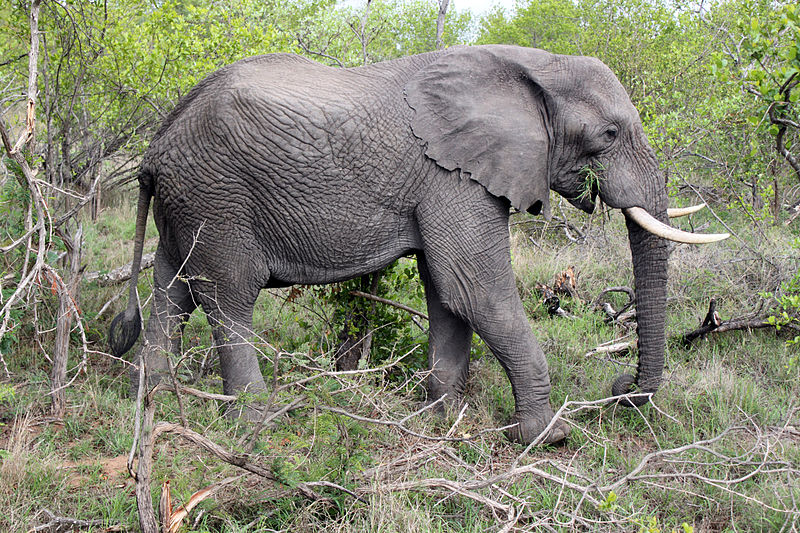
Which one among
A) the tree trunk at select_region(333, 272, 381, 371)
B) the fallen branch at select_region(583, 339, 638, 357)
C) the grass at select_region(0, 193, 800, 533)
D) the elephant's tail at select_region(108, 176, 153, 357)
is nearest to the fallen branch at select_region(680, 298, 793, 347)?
the grass at select_region(0, 193, 800, 533)

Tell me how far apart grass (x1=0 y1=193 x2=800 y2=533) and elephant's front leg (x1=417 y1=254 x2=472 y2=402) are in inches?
7.7

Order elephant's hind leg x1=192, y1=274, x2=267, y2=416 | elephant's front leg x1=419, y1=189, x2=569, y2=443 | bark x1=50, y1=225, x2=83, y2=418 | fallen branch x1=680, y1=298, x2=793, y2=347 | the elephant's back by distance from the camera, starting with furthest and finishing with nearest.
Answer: fallen branch x1=680, y1=298, x2=793, y2=347 → bark x1=50, y1=225, x2=83, y2=418 → elephant's hind leg x1=192, y1=274, x2=267, y2=416 → elephant's front leg x1=419, y1=189, x2=569, y2=443 → the elephant's back

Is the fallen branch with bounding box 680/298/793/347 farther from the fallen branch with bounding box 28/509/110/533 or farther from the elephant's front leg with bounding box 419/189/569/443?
the fallen branch with bounding box 28/509/110/533

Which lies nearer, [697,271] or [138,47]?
[138,47]

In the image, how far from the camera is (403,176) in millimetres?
4312

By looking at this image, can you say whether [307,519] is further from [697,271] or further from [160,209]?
[697,271]

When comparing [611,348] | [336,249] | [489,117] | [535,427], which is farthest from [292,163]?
[611,348]

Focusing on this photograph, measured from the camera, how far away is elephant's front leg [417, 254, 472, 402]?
15.9 feet

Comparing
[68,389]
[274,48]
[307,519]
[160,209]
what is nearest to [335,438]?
[307,519]

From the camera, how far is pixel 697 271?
6602mm

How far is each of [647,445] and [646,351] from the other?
0.57 m

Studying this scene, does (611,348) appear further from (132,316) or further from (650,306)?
(132,316)

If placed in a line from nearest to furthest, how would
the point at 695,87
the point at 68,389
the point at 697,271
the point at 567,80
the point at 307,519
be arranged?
the point at 307,519, the point at 567,80, the point at 68,389, the point at 697,271, the point at 695,87

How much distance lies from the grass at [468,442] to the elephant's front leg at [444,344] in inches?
7.7
